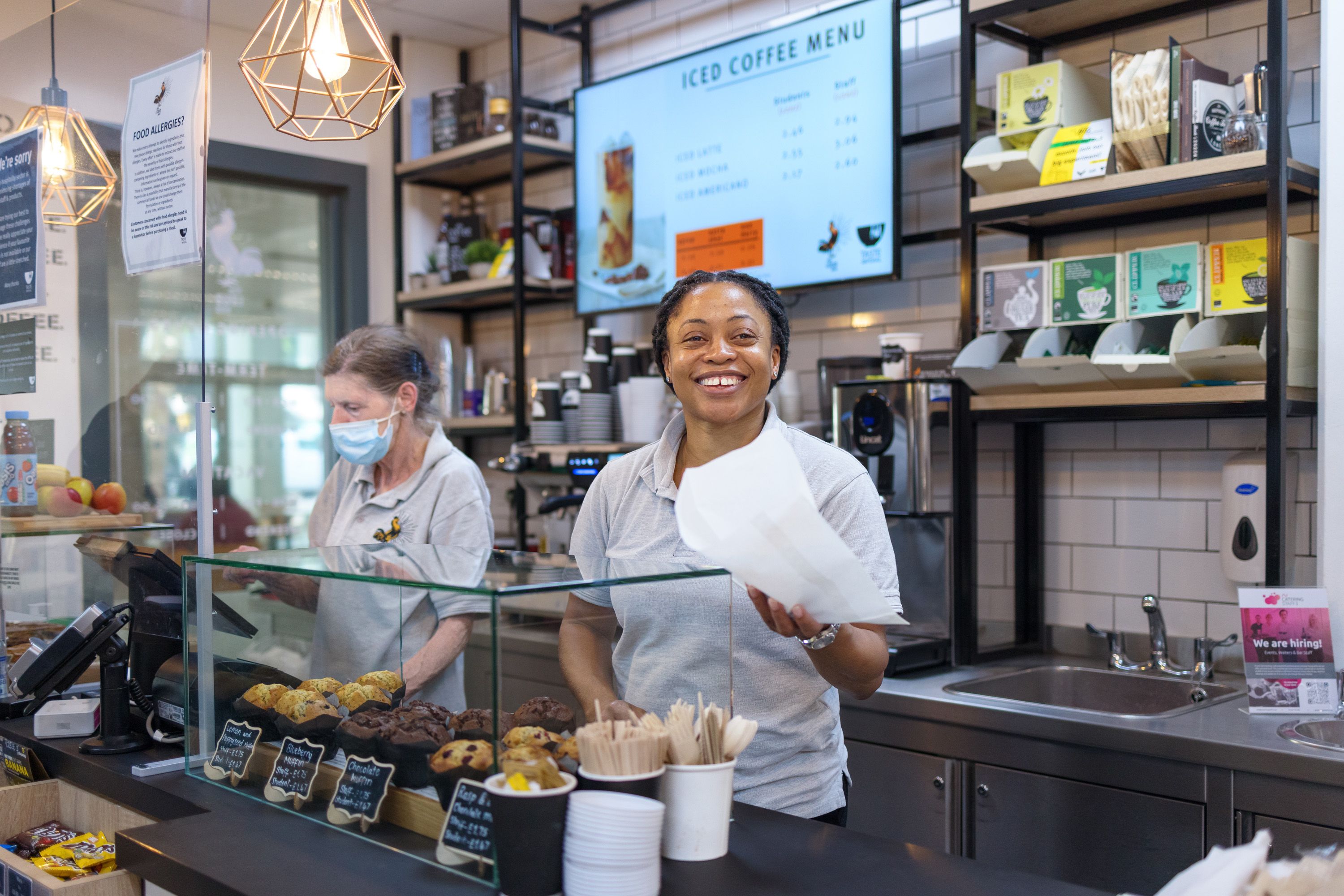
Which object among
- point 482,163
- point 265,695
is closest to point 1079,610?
point 265,695

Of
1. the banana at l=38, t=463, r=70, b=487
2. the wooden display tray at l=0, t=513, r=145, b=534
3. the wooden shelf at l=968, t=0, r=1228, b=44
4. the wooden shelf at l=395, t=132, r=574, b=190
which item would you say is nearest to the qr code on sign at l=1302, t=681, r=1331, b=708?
the wooden shelf at l=968, t=0, r=1228, b=44

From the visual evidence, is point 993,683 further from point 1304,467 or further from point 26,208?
point 26,208

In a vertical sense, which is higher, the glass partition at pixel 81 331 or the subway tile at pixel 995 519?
the glass partition at pixel 81 331

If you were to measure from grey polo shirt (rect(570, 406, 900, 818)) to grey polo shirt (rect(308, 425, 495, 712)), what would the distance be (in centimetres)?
20

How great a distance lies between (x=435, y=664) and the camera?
1.44m

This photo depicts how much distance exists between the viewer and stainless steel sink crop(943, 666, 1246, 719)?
9.05 ft

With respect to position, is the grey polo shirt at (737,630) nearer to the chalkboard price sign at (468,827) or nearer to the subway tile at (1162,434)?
the chalkboard price sign at (468,827)

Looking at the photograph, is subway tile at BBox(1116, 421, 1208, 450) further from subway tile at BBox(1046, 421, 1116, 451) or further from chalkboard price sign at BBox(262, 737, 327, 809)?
chalkboard price sign at BBox(262, 737, 327, 809)

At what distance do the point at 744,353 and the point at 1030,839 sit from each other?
1.38 metres

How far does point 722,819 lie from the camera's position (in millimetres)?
1335

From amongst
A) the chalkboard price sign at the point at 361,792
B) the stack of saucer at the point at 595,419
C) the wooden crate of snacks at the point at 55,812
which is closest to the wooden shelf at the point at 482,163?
the stack of saucer at the point at 595,419

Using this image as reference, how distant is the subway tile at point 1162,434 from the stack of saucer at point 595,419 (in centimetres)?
167

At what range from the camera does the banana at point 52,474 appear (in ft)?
8.16

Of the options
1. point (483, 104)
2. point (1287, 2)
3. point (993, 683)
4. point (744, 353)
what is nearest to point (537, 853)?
point (744, 353)
